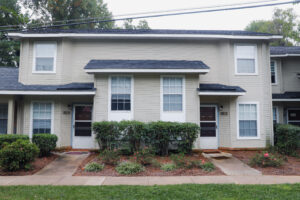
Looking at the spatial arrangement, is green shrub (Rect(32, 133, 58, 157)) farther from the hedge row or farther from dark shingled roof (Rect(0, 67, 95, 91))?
dark shingled roof (Rect(0, 67, 95, 91))

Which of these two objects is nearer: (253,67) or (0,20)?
(253,67)

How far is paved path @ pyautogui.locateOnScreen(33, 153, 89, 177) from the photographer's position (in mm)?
6646

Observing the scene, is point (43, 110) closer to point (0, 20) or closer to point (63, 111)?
point (63, 111)

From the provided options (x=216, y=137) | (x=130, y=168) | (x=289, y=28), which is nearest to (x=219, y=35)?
(x=216, y=137)

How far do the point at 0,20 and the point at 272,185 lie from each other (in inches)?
950

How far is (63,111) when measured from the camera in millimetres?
9938

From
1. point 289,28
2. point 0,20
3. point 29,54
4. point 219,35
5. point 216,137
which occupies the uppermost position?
point 289,28

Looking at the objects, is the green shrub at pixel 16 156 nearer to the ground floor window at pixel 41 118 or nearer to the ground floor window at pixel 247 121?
the ground floor window at pixel 41 118

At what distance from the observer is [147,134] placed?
848 centimetres

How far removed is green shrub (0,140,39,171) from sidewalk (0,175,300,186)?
50 centimetres

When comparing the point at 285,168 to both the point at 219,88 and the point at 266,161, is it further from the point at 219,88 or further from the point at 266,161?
A: the point at 219,88

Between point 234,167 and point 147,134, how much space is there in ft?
12.1

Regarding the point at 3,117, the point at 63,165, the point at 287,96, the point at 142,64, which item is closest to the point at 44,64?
the point at 3,117

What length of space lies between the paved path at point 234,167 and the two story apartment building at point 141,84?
1549mm
